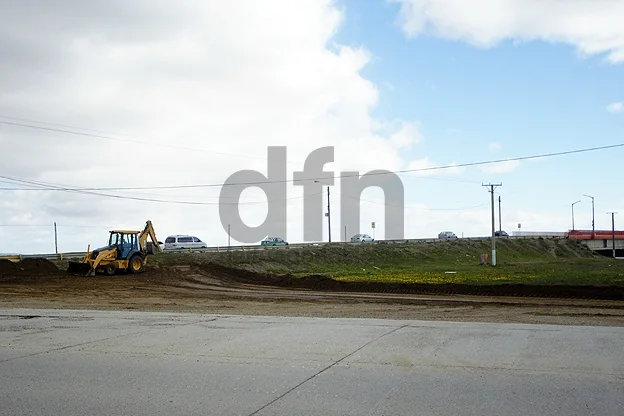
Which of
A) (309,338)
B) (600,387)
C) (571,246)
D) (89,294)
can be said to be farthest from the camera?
(571,246)

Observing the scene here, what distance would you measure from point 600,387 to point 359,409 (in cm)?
309

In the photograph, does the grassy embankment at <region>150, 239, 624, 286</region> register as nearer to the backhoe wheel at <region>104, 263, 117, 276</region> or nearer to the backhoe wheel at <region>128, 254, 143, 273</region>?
the backhoe wheel at <region>128, 254, 143, 273</region>

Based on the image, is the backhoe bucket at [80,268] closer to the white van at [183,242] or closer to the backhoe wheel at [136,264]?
the backhoe wheel at [136,264]

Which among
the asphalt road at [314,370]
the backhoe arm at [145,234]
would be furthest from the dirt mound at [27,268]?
the asphalt road at [314,370]

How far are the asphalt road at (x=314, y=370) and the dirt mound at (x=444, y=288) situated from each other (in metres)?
17.1

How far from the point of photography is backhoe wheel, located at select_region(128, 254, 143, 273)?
39094 mm

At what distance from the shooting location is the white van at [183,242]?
71.8m

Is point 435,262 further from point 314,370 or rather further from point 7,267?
point 314,370

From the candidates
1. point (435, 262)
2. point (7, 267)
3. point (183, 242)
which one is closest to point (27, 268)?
point (7, 267)

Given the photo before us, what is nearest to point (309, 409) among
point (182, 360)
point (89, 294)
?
point (182, 360)

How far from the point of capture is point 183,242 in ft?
243

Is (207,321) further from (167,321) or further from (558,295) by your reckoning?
(558,295)

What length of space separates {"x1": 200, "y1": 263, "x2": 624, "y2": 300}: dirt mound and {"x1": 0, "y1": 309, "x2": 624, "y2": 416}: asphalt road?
17.1 m

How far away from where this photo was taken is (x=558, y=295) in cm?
2895
